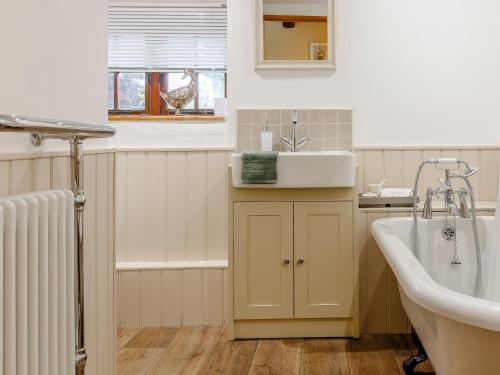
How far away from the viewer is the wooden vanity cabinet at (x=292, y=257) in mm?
2723

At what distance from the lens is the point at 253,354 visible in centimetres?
→ 255

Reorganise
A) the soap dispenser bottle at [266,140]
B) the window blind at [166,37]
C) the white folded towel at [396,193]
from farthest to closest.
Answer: the window blind at [166,37] < the soap dispenser bottle at [266,140] < the white folded towel at [396,193]

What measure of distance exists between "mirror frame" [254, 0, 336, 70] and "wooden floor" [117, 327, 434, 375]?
1583 millimetres

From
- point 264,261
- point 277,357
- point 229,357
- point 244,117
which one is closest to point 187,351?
point 229,357

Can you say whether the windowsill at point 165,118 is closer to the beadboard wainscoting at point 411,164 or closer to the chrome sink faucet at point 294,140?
the chrome sink faucet at point 294,140

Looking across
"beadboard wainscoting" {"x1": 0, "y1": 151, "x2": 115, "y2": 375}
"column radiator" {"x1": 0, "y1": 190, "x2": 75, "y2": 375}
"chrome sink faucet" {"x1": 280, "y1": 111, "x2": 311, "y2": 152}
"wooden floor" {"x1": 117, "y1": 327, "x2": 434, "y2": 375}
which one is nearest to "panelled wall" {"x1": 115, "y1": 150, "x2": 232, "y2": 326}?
"chrome sink faucet" {"x1": 280, "y1": 111, "x2": 311, "y2": 152}

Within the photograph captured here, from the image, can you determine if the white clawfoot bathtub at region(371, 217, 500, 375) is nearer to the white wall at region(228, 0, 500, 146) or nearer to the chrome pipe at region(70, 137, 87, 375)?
the white wall at region(228, 0, 500, 146)

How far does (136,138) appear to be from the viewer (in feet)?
10.5

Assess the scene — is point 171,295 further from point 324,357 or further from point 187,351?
point 324,357

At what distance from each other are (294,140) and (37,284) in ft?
7.00

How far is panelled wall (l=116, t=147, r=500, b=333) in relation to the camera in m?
2.84

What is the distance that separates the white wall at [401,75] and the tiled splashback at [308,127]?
7cm

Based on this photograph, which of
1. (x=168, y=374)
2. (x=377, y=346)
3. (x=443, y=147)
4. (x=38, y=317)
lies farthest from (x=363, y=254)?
(x=38, y=317)

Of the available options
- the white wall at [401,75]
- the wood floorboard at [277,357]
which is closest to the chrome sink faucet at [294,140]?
the white wall at [401,75]
